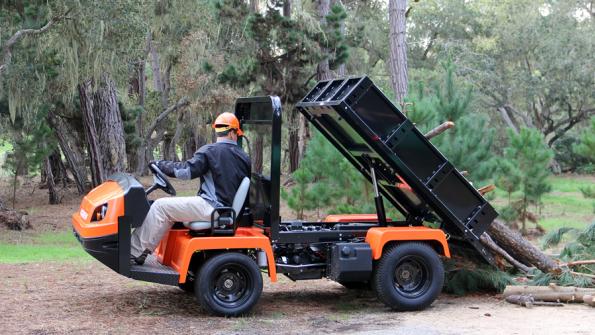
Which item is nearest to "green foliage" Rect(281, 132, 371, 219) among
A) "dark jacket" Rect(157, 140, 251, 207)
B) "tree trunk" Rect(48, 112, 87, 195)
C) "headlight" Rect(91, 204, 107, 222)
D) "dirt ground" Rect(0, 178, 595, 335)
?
"dirt ground" Rect(0, 178, 595, 335)

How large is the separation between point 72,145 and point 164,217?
732 inches

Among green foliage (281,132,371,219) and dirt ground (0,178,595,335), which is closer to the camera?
dirt ground (0,178,595,335)

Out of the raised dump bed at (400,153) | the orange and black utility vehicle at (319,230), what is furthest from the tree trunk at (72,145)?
the raised dump bed at (400,153)

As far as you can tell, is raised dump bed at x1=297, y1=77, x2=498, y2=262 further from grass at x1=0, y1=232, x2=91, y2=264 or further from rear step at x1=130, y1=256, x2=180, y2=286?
grass at x1=0, y1=232, x2=91, y2=264

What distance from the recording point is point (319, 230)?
7734 millimetres

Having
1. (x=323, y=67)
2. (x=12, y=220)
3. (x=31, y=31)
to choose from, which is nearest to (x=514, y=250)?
(x=31, y=31)

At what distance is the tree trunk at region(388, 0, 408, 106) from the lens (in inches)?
687

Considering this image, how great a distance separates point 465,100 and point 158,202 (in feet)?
21.4

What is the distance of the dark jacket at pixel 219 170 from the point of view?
7207 millimetres

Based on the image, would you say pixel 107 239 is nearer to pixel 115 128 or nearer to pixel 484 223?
pixel 484 223

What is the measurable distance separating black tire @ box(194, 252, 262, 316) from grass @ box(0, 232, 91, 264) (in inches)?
202

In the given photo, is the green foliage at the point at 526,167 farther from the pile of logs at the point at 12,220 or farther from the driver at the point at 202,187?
the pile of logs at the point at 12,220

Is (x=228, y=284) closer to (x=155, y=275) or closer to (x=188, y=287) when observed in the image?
(x=155, y=275)

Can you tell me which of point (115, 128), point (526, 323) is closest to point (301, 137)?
point (115, 128)
